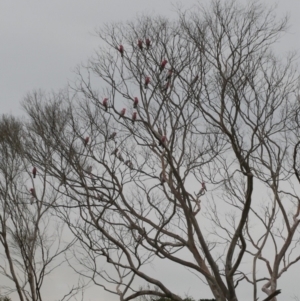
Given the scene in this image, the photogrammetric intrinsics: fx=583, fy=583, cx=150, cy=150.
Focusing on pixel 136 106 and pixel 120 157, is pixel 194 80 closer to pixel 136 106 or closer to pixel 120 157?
pixel 136 106

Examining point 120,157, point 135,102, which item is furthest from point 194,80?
point 120,157

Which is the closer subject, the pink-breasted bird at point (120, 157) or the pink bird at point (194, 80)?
the pink bird at point (194, 80)

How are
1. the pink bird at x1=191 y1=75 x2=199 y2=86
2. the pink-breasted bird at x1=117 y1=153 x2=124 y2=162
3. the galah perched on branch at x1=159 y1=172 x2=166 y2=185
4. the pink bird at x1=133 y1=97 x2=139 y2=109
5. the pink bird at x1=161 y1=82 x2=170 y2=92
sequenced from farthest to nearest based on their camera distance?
the galah perched on branch at x1=159 y1=172 x2=166 y2=185 < the pink-breasted bird at x1=117 y1=153 x2=124 y2=162 < the pink bird at x1=133 y1=97 x2=139 y2=109 < the pink bird at x1=161 y1=82 x2=170 y2=92 < the pink bird at x1=191 y1=75 x2=199 y2=86

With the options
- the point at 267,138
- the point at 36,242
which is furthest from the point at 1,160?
the point at 267,138

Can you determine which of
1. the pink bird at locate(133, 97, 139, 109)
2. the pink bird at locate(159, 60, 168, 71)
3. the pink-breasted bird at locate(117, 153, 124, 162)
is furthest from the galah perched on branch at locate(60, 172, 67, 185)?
the pink bird at locate(159, 60, 168, 71)

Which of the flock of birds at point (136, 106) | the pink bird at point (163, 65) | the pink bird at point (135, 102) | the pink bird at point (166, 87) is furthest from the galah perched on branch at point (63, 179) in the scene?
the pink bird at point (163, 65)

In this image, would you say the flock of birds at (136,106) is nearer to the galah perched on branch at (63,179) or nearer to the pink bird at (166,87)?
the pink bird at (166,87)

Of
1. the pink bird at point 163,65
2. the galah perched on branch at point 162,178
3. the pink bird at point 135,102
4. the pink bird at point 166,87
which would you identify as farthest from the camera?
the galah perched on branch at point 162,178

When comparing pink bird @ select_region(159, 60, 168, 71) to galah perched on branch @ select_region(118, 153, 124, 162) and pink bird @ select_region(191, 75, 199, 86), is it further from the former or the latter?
galah perched on branch @ select_region(118, 153, 124, 162)

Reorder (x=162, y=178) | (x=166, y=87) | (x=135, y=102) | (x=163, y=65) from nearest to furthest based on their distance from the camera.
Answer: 1. (x=163, y=65)
2. (x=166, y=87)
3. (x=135, y=102)
4. (x=162, y=178)

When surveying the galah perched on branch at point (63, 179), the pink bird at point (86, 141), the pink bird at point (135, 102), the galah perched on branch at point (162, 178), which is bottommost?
the galah perched on branch at point (63, 179)

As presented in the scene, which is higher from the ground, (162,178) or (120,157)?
(120,157)

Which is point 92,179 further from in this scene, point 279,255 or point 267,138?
point 279,255

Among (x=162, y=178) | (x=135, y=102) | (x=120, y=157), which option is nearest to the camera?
(x=135, y=102)
